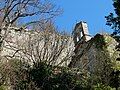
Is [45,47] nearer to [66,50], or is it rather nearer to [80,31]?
[66,50]

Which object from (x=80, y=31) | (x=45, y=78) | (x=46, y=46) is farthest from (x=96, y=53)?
(x=80, y=31)

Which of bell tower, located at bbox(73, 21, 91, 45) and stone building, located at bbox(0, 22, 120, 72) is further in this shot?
bell tower, located at bbox(73, 21, 91, 45)

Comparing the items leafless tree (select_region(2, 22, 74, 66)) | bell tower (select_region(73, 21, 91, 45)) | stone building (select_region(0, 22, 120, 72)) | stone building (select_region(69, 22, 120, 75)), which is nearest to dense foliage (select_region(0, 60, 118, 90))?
stone building (select_region(0, 22, 120, 72))

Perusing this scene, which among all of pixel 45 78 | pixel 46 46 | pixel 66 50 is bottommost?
pixel 45 78

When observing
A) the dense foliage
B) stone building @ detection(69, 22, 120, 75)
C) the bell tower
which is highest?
the bell tower

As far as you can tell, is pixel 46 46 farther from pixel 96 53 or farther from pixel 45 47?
pixel 96 53

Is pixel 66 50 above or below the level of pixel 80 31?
below

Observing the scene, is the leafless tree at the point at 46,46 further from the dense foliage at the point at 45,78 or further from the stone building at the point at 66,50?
the dense foliage at the point at 45,78

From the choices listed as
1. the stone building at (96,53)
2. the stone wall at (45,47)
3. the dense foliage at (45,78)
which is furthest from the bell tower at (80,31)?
the dense foliage at (45,78)

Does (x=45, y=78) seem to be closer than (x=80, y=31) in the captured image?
Yes

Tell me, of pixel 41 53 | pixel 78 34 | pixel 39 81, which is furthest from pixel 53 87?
pixel 78 34

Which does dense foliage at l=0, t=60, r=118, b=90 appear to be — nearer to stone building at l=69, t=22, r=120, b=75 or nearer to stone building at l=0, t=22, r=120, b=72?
stone building at l=0, t=22, r=120, b=72

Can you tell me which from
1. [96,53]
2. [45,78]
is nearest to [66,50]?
[96,53]

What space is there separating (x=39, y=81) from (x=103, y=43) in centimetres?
614
